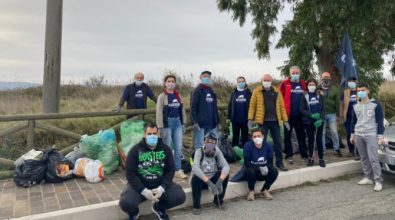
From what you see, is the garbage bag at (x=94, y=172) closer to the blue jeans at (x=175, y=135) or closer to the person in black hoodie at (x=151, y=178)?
the blue jeans at (x=175, y=135)

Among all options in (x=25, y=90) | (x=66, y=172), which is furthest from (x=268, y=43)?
(x=25, y=90)

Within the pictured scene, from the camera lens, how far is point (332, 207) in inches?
213

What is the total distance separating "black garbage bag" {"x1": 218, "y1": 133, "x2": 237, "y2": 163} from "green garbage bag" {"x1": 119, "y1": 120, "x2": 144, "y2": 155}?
1.58 m

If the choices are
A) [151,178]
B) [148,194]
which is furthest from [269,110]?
[148,194]

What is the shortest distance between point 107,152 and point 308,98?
388 centimetres

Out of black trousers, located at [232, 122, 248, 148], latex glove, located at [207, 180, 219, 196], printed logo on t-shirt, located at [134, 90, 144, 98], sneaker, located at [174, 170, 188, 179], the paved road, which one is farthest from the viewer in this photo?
printed logo on t-shirt, located at [134, 90, 144, 98]

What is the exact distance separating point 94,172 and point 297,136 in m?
3.98

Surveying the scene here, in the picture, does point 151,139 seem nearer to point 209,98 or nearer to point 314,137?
point 209,98

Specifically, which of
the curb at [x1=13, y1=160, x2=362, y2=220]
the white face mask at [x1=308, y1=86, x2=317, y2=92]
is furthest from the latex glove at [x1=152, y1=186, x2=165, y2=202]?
the white face mask at [x1=308, y1=86, x2=317, y2=92]

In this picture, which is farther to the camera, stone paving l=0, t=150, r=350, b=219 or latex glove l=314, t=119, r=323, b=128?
latex glove l=314, t=119, r=323, b=128

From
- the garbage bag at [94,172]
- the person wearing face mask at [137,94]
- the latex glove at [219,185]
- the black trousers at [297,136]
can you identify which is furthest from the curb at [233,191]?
the person wearing face mask at [137,94]

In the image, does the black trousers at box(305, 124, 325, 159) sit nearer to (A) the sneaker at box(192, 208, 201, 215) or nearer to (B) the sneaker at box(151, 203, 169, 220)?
(A) the sneaker at box(192, 208, 201, 215)

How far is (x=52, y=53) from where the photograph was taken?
741 cm

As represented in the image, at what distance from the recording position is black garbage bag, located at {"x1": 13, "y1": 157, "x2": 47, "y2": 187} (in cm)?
589
